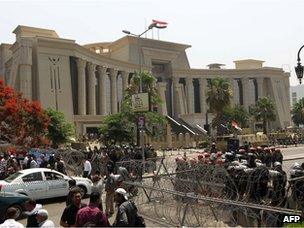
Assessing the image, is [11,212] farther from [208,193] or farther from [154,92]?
[154,92]

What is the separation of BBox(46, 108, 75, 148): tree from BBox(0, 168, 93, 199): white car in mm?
28077

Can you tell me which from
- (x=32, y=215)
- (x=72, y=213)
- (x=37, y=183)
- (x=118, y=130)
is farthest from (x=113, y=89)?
(x=32, y=215)

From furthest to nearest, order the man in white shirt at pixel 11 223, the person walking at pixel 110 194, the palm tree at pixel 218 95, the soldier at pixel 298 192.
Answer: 1. the palm tree at pixel 218 95
2. the person walking at pixel 110 194
3. the soldier at pixel 298 192
4. the man in white shirt at pixel 11 223

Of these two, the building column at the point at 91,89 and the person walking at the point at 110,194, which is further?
the building column at the point at 91,89

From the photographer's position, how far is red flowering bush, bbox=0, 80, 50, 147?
38.9 meters

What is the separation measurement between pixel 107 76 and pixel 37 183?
6202cm

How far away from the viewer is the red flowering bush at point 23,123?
38.9m

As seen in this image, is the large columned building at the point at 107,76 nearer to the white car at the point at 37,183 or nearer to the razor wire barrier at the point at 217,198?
the white car at the point at 37,183

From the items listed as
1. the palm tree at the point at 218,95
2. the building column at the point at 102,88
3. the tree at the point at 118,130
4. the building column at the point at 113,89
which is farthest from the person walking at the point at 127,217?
the building column at the point at 113,89

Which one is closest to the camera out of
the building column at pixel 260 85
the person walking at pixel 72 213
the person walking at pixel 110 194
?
the person walking at pixel 72 213

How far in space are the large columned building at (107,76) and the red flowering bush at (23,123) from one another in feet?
37.1

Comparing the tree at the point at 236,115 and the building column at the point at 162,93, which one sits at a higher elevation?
the building column at the point at 162,93

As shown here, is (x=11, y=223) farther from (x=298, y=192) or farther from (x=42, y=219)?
(x=298, y=192)

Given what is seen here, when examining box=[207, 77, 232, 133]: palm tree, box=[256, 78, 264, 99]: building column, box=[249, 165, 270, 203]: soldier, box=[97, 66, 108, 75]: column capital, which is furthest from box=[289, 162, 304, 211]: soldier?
box=[256, 78, 264, 99]: building column
